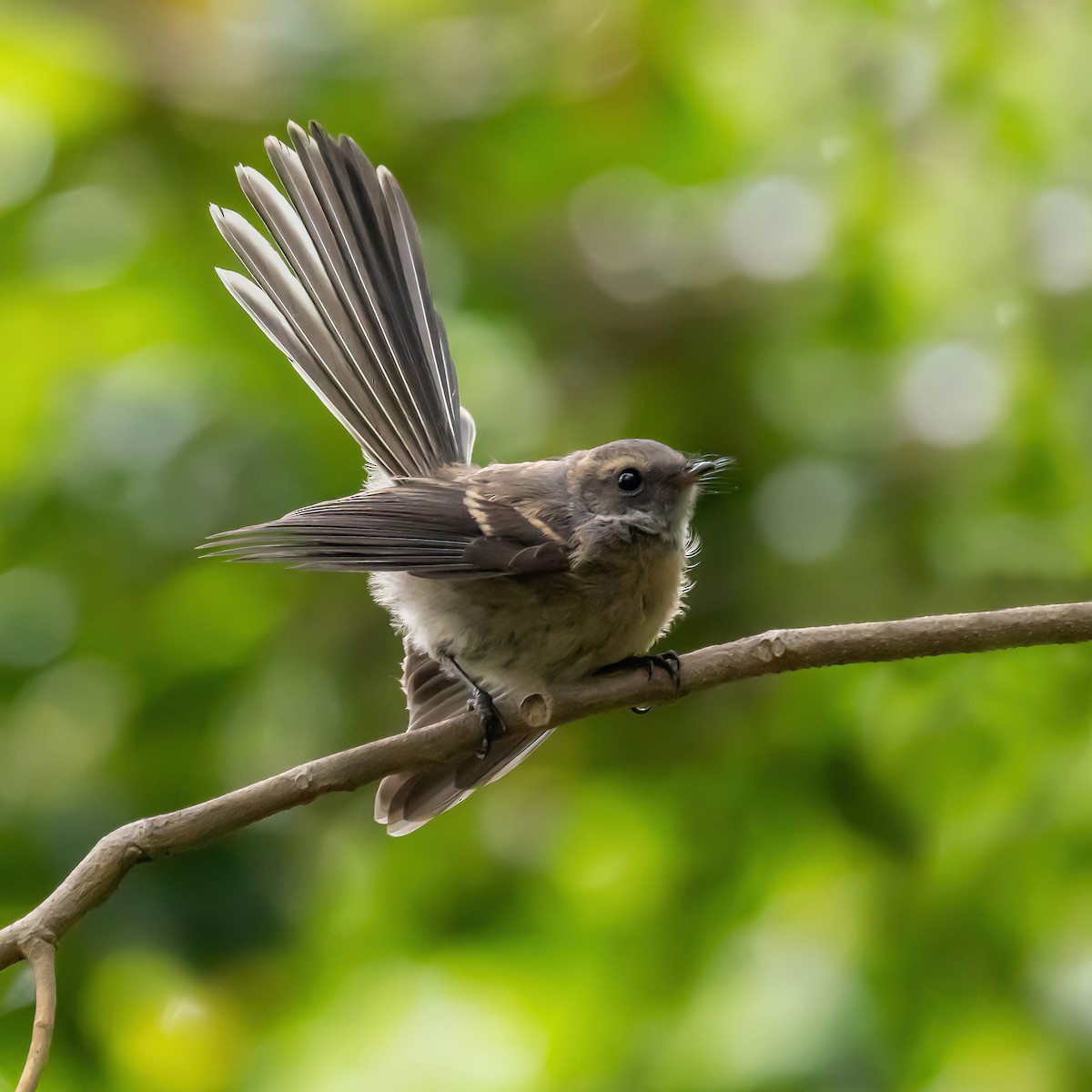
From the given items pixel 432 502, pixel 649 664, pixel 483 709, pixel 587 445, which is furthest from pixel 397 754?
pixel 587 445

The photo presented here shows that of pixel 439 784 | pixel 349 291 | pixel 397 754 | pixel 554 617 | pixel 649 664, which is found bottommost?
pixel 439 784

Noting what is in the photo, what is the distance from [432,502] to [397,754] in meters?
1.14

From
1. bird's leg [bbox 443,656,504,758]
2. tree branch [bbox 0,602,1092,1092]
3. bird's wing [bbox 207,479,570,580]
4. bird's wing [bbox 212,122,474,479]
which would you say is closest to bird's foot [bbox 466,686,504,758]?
bird's leg [bbox 443,656,504,758]

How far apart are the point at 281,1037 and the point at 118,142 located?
2517mm

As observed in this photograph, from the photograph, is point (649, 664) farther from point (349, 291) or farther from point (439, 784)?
point (349, 291)

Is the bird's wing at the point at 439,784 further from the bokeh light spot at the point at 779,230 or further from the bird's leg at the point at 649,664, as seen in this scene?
the bokeh light spot at the point at 779,230

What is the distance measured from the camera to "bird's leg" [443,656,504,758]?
110 inches

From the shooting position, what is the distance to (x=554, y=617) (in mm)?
3232

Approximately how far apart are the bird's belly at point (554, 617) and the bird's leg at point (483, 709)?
25 millimetres

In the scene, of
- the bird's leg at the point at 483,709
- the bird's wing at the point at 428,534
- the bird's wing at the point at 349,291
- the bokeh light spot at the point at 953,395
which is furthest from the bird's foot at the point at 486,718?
the bokeh light spot at the point at 953,395

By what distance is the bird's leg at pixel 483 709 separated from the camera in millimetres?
2806

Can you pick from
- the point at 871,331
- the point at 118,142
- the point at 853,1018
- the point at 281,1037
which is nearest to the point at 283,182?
the point at 118,142

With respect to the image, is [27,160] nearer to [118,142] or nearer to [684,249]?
[118,142]

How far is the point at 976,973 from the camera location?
2699 millimetres
